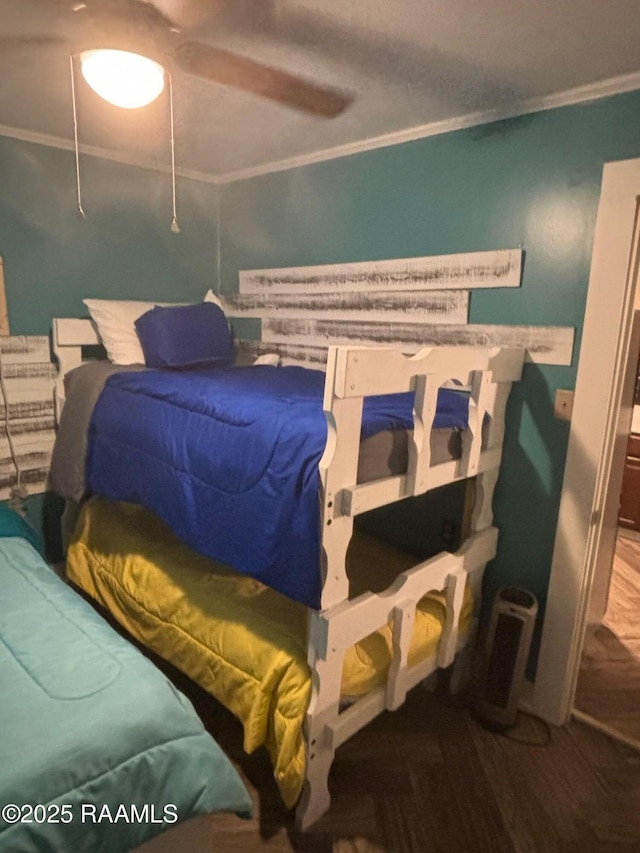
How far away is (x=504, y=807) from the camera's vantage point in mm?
1655

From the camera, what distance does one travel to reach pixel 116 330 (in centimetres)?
258

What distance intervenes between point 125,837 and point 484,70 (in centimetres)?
218

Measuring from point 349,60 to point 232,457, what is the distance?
1250mm

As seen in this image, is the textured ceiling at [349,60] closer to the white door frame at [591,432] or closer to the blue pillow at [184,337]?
the white door frame at [591,432]

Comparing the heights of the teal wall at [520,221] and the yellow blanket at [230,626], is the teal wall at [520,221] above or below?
above

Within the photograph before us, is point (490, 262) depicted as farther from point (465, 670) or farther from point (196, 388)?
point (465, 670)

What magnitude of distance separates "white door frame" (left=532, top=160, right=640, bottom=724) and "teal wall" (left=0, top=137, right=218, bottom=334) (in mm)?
2151

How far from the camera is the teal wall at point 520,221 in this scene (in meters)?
1.82

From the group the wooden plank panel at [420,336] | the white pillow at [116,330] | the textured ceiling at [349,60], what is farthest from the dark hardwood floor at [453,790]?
the textured ceiling at [349,60]

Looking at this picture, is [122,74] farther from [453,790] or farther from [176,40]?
[453,790]

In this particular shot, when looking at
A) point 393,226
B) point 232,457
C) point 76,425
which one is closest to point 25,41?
point 232,457

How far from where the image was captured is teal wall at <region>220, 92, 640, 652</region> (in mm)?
1821

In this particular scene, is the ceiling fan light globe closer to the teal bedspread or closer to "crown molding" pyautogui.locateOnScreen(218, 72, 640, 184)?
"crown molding" pyautogui.locateOnScreen(218, 72, 640, 184)

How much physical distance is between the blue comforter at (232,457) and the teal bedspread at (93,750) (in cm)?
40
